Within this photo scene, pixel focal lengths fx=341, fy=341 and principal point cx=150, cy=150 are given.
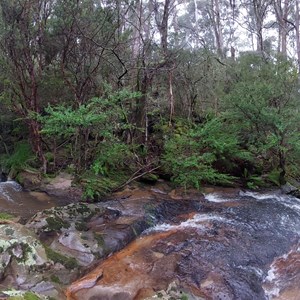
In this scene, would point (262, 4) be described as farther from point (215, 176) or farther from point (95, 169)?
point (95, 169)

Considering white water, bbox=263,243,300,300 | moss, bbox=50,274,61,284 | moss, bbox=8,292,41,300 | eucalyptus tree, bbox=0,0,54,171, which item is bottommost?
white water, bbox=263,243,300,300

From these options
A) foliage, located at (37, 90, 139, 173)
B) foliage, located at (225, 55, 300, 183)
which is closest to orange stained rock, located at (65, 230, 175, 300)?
foliage, located at (37, 90, 139, 173)

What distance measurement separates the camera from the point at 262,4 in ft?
50.1

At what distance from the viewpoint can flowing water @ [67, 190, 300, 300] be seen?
4391 millimetres

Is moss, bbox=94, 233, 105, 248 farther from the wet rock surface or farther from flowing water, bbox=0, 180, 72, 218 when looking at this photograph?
flowing water, bbox=0, 180, 72, 218

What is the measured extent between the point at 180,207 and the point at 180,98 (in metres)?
4.99

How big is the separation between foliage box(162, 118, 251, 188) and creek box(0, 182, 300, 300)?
56 cm

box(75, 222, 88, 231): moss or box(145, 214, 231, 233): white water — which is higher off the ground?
box(75, 222, 88, 231): moss

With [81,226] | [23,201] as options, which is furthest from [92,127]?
[23,201]

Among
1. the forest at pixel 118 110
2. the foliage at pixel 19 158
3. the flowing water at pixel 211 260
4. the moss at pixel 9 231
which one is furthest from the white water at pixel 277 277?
the foliage at pixel 19 158

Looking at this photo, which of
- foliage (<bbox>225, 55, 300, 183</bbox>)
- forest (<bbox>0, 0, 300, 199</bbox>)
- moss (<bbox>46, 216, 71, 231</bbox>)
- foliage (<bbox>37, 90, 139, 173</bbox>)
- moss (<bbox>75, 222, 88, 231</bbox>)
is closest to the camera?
moss (<bbox>46, 216, 71, 231</bbox>)

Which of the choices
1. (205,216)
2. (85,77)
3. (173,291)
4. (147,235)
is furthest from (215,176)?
(173,291)

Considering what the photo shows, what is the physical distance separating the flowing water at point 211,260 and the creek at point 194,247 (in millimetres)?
12

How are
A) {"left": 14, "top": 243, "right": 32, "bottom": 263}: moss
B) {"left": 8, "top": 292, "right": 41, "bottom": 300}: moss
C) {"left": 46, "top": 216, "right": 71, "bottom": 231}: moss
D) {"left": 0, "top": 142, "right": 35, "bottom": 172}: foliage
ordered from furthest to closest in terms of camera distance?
1. {"left": 0, "top": 142, "right": 35, "bottom": 172}: foliage
2. {"left": 46, "top": 216, "right": 71, "bottom": 231}: moss
3. {"left": 14, "top": 243, "right": 32, "bottom": 263}: moss
4. {"left": 8, "top": 292, "right": 41, "bottom": 300}: moss
